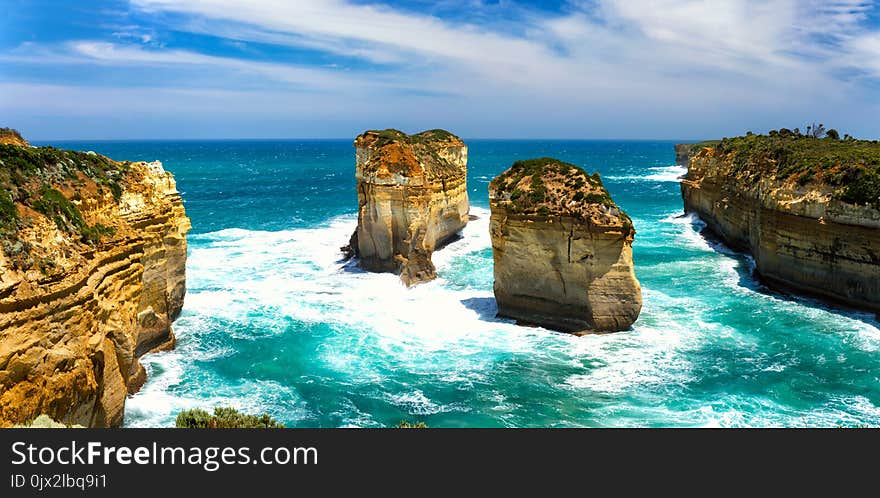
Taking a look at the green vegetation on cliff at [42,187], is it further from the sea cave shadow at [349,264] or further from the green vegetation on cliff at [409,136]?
the green vegetation on cliff at [409,136]

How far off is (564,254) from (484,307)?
241 inches

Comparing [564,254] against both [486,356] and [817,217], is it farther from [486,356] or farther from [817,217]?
[817,217]

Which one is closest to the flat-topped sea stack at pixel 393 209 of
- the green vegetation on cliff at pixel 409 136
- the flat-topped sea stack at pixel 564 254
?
the green vegetation on cliff at pixel 409 136

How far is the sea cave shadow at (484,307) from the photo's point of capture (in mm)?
28828

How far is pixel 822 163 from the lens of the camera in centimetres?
3278

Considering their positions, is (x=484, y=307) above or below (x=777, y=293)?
below

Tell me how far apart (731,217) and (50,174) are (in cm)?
4274

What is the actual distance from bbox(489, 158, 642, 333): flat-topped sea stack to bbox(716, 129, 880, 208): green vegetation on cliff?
12.9 meters

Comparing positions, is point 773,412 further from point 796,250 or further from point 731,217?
point 731,217

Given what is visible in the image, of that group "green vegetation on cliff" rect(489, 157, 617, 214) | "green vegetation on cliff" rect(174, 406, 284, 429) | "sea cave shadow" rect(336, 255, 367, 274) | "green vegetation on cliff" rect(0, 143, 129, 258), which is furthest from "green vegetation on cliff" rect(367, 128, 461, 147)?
"green vegetation on cliff" rect(174, 406, 284, 429)

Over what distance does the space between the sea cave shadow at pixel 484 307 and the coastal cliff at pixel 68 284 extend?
15.2 metres

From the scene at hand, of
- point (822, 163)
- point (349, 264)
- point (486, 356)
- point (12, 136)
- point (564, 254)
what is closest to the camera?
point (486, 356)

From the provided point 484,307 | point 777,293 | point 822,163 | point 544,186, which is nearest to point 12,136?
point 484,307

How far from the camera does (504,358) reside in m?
24.1
